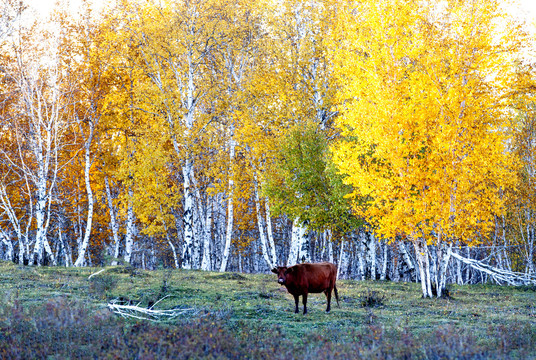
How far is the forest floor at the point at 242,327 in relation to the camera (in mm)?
8047

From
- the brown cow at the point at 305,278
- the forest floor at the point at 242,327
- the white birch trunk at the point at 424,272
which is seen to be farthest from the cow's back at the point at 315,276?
the white birch trunk at the point at 424,272

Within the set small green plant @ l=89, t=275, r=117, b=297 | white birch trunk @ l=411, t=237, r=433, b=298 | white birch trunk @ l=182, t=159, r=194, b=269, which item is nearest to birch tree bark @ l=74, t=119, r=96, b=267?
white birch trunk @ l=182, t=159, r=194, b=269

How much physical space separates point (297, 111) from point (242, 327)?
62.5 ft

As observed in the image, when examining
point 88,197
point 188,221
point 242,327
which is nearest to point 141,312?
point 242,327

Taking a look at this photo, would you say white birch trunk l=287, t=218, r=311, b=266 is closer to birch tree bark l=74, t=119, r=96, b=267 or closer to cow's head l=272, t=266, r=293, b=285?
birch tree bark l=74, t=119, r=96, b=267

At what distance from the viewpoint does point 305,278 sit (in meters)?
13.4

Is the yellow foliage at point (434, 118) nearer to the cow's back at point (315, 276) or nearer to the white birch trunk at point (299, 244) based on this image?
the cow's back at point (315, 276)

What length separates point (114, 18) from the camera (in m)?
29.6

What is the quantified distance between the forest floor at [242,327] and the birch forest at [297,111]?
4.94 meters

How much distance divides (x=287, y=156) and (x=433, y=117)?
9.49 meters

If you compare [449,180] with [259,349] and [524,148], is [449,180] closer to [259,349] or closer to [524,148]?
[259,349]

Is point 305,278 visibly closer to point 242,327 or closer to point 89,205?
point 242,327

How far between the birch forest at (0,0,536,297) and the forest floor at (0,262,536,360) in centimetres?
494

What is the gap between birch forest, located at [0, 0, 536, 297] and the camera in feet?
60.1
